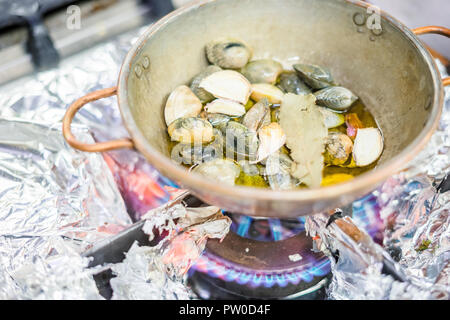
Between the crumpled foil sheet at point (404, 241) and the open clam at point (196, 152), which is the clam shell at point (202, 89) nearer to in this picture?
the open clam at point (196, 152)

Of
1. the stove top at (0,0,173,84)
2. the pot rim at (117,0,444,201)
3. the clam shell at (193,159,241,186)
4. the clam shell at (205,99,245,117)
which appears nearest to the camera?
the pot rim at (117,0,444,201)

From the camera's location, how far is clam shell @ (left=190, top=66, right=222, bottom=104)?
2.21ft

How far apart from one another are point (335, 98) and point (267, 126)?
0.13 meters

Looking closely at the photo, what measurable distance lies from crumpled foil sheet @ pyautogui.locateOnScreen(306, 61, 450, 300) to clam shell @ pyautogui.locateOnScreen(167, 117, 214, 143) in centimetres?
23

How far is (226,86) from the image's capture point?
66cm

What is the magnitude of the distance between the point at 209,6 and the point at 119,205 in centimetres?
42

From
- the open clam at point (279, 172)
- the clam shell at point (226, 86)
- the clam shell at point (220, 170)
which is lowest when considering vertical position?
the open clam at point (279, 172)

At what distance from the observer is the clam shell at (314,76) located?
2.23ft

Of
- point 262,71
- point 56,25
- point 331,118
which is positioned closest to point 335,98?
point 331,118

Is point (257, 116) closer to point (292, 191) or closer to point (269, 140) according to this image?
point (269, 140)

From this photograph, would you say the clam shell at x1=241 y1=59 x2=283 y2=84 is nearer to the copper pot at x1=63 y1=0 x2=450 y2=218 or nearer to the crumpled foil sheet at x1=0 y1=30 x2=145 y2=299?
the copper pot at x1=63 y1=0 x2=450 y2=218

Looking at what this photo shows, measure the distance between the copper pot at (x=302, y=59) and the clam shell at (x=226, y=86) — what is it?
0.21 ft

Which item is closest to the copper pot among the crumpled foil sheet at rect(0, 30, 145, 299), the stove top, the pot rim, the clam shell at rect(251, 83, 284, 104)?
the pot rim

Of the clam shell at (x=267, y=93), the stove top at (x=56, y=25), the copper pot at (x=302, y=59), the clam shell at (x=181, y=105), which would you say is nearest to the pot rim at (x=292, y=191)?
the copper pot at (x=302, y=59)
